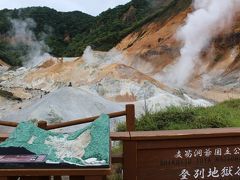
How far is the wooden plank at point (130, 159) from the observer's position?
3.36 metres

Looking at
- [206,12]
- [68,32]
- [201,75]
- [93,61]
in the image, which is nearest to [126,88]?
[201,75]

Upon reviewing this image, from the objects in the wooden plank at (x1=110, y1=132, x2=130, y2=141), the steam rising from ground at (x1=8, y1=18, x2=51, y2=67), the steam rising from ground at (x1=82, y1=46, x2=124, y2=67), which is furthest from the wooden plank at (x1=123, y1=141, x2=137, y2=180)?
the steam rising from ground at (x1=8, y1=18, x2=51, y2=67)

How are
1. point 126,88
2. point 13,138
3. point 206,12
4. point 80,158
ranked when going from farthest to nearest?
point 206,12 < point 126,88 < point 13,138 < point 80,158

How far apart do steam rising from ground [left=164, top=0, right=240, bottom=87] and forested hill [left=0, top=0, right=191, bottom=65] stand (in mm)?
10536

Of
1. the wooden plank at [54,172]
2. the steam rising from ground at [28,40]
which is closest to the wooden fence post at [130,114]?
the wooden plank at [54,172]

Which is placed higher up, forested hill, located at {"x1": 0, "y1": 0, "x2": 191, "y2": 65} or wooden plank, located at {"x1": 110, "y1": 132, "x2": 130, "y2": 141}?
forested hill, located at {"x1": 0, "y1": 0, "x2": 191, "y2": 65}

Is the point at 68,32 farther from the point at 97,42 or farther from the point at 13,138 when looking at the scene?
the point at 13,138

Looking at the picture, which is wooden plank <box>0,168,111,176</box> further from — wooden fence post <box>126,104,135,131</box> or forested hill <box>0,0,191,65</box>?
forested hill <box>0,0,191,65</box>

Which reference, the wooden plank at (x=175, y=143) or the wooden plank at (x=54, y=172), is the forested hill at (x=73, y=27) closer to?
the wooden plank at (x=175, y=143)

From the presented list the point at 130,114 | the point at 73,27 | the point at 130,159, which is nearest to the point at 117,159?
the point at 130,159

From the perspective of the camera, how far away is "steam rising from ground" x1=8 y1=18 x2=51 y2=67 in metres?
54.0

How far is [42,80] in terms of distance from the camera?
104 ft

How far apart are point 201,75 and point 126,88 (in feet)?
13.6

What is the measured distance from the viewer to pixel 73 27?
195ft
